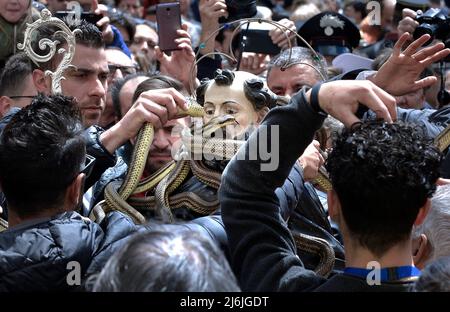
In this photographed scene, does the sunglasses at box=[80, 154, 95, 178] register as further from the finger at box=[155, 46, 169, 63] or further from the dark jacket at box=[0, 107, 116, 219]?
the finger at box=[155, 46, 169, 63]

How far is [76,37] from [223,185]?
5.77ft

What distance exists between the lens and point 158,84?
428cm

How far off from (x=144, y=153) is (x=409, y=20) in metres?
1.76

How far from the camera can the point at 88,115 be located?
4.14 m

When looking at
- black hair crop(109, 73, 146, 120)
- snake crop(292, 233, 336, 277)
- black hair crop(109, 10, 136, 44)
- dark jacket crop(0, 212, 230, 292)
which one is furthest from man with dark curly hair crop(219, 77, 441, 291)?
black hair crop(109, 10, 136, 44)

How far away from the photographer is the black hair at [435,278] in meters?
2.14

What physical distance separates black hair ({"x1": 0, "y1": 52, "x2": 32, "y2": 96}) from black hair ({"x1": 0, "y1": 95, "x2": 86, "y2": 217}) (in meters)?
1.30

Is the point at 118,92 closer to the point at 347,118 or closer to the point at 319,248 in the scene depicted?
the point at 319,248

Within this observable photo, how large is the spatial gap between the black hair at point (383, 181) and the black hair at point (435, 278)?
0.78 feet

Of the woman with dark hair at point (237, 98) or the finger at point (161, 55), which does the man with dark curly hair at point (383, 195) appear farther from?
the finger at point (161, 55)

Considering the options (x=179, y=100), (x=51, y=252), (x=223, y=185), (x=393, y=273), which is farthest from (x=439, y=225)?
(x=51, y=252)

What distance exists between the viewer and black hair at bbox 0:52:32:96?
415cm

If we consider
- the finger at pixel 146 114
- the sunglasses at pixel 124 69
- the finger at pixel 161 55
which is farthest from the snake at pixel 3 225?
the sunglasses at pixel 124 69
